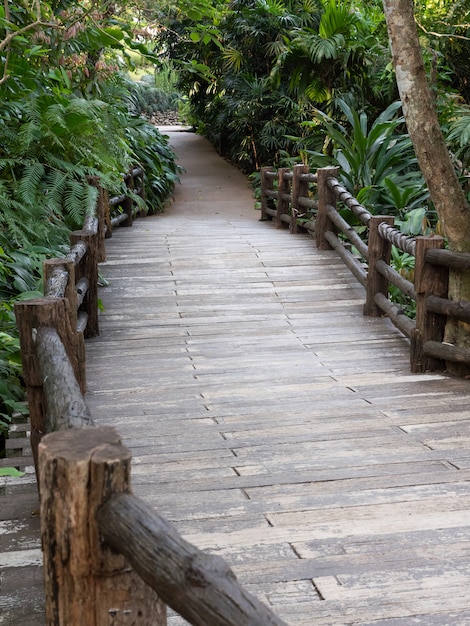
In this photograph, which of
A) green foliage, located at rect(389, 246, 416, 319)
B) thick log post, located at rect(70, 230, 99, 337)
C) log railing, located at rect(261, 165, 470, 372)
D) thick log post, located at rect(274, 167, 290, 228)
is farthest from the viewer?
thick log post, located at rect(274, 167, 290, 228)

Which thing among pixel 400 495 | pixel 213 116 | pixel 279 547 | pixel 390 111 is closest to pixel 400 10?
pixel 400 495

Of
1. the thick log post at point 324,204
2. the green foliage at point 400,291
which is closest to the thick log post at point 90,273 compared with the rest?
the green foliage at point 400,291

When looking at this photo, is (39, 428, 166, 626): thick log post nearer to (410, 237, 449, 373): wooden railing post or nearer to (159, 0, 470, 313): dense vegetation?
(410, 237, 449, 373): wooden railing post

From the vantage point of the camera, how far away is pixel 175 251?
26.4 ft

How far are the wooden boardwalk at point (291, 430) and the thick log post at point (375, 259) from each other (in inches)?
4.6

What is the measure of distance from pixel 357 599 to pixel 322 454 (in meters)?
1.21

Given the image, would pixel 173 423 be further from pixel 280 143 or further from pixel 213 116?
pixel 213 116

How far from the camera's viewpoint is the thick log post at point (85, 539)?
154cm

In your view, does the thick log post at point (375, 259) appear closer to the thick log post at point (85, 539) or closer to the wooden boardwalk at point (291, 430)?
the wooden boardwalk at point (291, 430)

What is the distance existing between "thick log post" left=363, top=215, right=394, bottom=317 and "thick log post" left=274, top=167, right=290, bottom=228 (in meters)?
3.71

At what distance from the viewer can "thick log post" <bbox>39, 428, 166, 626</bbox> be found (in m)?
1.54

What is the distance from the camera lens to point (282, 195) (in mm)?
9781

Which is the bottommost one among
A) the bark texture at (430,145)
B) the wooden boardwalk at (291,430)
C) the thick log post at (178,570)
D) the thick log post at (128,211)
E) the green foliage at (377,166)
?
the thick log post at (128,211)

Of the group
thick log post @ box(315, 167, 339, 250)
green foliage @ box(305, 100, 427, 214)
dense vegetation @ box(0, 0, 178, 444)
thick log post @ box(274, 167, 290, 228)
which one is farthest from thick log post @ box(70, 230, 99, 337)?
thick log post @ box(274, 167, 290, 228)
